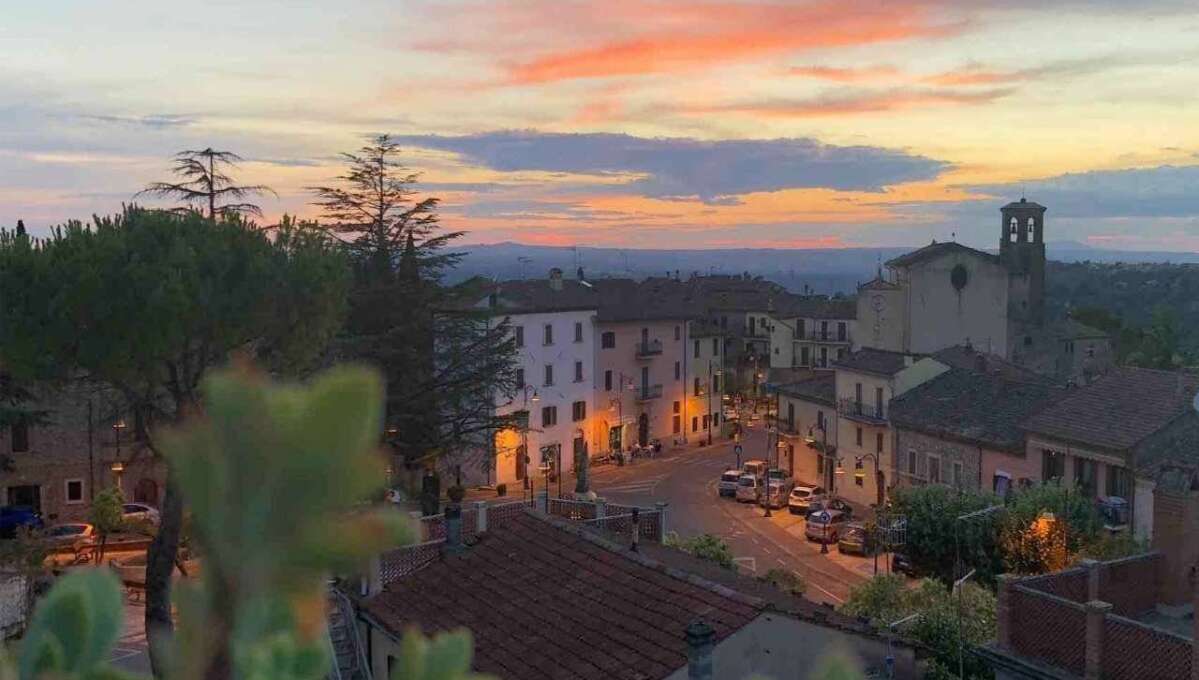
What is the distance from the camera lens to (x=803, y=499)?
1542 inches

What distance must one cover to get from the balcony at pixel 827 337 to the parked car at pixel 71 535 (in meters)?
43.6

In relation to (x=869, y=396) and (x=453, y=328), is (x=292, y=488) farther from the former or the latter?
(x=869, y=396)

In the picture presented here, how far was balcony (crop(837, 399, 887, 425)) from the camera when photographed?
3875cm

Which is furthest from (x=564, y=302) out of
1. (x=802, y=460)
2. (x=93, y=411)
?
(x=93, y=411)

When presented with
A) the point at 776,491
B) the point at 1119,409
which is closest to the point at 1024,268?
the point at 776,491

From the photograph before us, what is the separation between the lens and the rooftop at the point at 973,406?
32.8 meters

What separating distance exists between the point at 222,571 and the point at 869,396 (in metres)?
39.7

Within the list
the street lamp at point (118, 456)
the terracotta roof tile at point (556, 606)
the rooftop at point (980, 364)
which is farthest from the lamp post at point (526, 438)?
the terracotta roof tile at point (556, 606)

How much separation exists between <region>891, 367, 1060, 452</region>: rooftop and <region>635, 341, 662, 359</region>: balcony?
17982 mm

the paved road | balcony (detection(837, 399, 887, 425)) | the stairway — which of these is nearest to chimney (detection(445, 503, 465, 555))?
the stairway

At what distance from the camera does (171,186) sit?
29062 mm

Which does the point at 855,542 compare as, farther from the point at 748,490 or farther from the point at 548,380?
the point at 548,380

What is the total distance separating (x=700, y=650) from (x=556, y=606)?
12.5ft

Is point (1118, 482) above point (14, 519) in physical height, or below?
above
